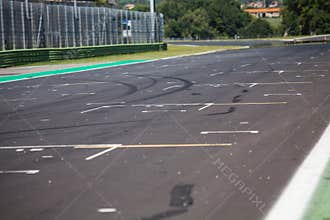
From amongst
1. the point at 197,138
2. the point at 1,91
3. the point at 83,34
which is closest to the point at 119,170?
the point at 197,138

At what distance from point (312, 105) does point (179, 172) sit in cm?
860

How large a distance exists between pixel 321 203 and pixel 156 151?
4044 mm

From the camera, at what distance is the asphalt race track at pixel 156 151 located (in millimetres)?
7215

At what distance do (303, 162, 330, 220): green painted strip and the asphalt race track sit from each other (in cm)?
44

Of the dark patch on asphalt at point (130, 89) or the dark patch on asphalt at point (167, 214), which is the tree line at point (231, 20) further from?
the dark patch on asphalt at point (167, 214)

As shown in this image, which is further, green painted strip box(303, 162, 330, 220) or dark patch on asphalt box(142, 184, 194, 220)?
dark patch on asphalt box(142, 184, 194, 220)

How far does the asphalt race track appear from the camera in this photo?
7.21 meters

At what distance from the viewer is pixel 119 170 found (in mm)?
9148

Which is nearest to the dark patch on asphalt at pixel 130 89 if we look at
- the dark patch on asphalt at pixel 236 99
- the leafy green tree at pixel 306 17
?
the dark patch on asphalt at pixel 236 99

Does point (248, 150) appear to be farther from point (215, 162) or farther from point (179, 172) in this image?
point (179, 172)

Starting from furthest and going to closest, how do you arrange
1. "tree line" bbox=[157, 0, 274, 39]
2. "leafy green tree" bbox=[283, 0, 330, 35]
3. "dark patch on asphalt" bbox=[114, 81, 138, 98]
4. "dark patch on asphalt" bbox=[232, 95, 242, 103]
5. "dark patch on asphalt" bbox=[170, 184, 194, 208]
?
"tree line" bbox=[157, 0, 274, 39]
"leafy green tree" bbox=[283, 0, 330, 35]
"dark patch on asphalt" bbox=[114, 81, 138, 98]
"dark patch on asphalt" bbox=[232, 95, 242, 103]
"dark patch on asphalt" bbox=[170, 184, 194, 208]

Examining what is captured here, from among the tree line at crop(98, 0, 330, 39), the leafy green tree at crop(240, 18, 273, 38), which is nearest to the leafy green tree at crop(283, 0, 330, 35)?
the tree line at crop(98, 0, 330, 39)

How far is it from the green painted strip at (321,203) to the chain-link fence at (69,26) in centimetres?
3836

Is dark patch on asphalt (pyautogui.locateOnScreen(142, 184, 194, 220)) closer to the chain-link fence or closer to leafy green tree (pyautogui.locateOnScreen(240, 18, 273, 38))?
the chain-link fence
